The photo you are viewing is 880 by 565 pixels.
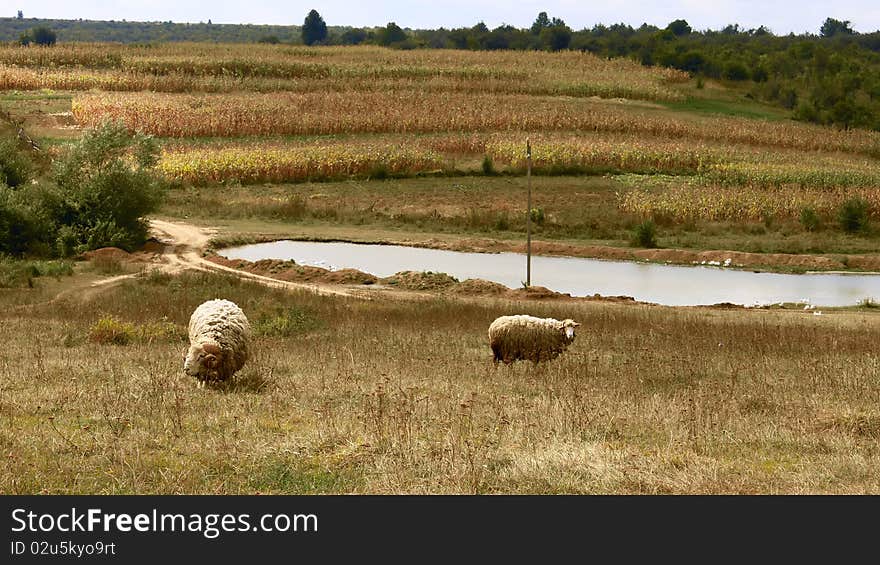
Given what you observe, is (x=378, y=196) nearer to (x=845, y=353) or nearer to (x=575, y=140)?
(x=575, y=140)

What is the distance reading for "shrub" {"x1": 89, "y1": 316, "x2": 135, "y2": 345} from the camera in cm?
2042

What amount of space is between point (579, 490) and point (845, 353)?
476 inches

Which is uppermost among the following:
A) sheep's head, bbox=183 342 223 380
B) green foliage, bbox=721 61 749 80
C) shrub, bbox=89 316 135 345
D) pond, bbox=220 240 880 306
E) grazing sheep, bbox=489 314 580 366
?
green foliage, bbox=721 61 749 80

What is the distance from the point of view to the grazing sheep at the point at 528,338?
18.5 m

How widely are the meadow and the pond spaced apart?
123 centimetres

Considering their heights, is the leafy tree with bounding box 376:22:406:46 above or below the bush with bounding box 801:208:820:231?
above

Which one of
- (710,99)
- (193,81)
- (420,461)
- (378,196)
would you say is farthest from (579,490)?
(710,99)

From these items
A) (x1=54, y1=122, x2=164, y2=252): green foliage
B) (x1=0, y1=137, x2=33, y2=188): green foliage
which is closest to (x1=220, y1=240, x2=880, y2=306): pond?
(x1=54, y1=122, x2=164, y2=252): green foliage

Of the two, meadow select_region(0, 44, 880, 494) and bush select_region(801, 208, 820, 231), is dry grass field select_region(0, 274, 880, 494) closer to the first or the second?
meadow select_region(0, 44, 880, 494)

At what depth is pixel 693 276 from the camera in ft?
117

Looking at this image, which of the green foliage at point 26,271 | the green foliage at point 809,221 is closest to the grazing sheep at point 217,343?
the green foliage at point 26,271

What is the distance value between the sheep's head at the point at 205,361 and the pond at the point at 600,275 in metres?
18.5

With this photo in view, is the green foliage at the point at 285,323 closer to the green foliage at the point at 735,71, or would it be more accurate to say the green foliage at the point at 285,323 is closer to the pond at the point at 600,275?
the pond at the point at 600,275

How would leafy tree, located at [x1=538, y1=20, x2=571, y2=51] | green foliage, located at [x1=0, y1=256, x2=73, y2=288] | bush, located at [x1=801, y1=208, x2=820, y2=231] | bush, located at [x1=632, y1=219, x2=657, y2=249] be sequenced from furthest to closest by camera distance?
leafy tree, located at [x1=538, y1=20, x2=571, y2=51] → bush, located at [x1=801, y1=208, x2=820, y2=231] → bush, located at [x1=632, y1=219, x2=657, y2=249] → green foliage, located at [x1=0, y1=256, x2=73, y2=288]
